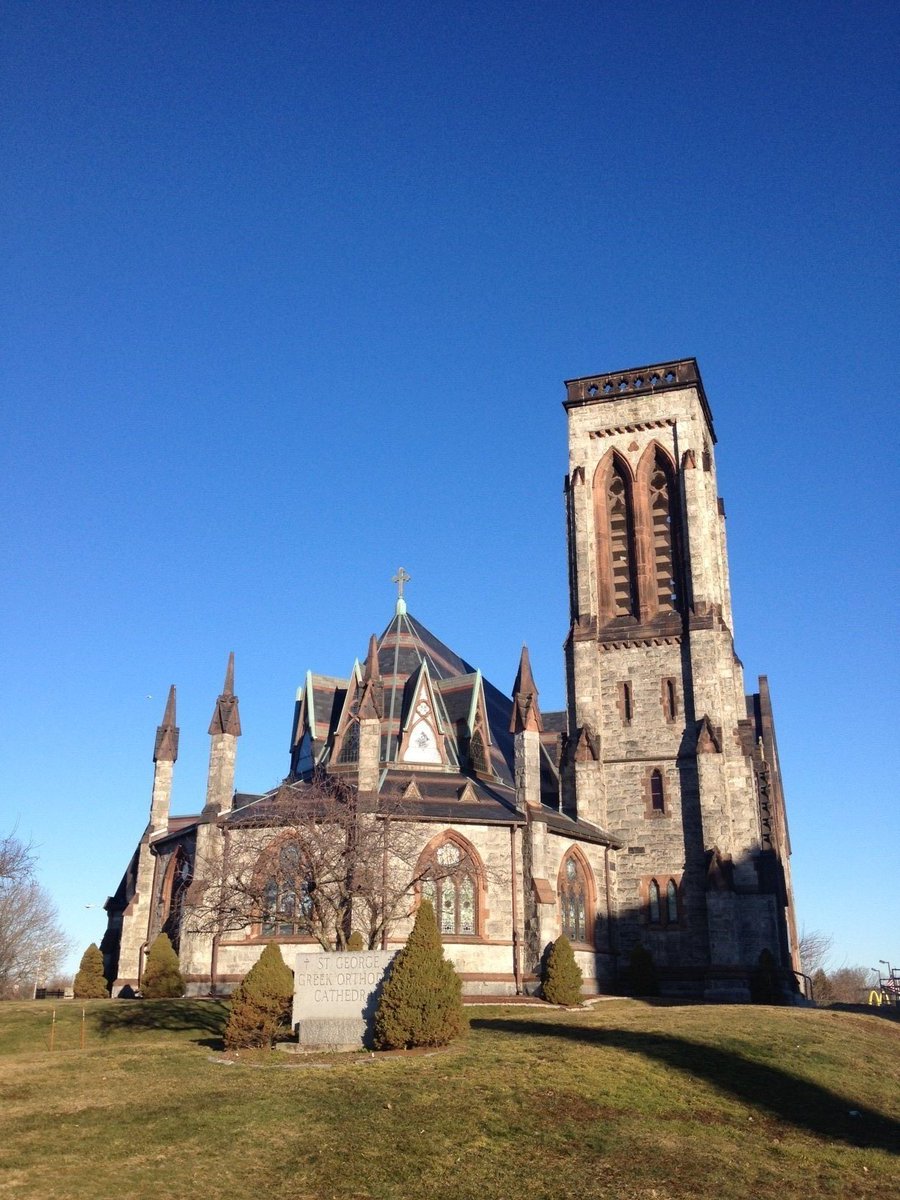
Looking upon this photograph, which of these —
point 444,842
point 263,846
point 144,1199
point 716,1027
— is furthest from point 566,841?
point 144,1199

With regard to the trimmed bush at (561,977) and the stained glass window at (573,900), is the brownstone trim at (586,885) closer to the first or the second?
the stained glass window at (573,900)

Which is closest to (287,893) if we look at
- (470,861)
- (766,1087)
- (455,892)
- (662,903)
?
(455,892)

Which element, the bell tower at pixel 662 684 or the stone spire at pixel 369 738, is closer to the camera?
the stone spire at pixel 369 738

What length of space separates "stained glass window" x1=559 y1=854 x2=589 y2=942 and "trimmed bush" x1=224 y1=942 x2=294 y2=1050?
1935 cm

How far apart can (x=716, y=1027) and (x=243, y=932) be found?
62.5 ft

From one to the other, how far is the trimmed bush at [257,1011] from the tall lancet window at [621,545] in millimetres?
29882

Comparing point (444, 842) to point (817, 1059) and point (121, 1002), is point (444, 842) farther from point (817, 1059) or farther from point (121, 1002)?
point (817, 1059)

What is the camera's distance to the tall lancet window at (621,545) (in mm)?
48844

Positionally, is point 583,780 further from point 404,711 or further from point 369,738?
point 369,738

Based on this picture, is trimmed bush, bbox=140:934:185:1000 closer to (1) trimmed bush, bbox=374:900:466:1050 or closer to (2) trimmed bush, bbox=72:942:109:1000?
(2) trimmed bush, bbox=72:942:109:1000

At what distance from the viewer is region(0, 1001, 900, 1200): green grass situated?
493 inches

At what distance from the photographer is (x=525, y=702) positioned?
40.6 m

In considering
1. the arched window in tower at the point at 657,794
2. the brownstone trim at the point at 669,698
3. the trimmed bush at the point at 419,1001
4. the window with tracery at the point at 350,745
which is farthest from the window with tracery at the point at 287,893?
the brownstone trim at the point at 669,698

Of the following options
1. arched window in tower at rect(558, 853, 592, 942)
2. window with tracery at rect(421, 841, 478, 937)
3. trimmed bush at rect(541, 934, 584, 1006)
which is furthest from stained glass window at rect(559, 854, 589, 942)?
trimmed bush at rect(541, 934, 584, 1006)
